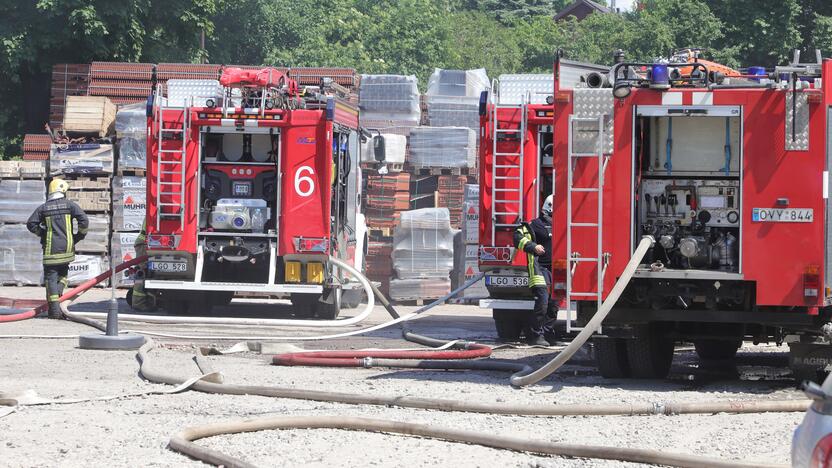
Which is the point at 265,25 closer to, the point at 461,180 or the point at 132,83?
the point at 132,83

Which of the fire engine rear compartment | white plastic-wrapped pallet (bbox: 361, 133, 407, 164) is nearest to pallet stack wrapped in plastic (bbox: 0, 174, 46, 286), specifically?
white plastic-wrapped pallet (bbox: 361, 133, 407, 164)

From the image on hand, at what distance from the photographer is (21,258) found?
23797 millimetres

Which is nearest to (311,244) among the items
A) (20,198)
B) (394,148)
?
(394,148)

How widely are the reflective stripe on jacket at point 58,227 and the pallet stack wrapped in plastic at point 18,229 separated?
5828 mm

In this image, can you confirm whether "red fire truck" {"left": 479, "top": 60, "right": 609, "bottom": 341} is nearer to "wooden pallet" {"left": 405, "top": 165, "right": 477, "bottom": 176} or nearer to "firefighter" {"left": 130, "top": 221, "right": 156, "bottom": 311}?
"firefighter" {"left": 130, "top": 221, "right": 156, "bottom": 311}

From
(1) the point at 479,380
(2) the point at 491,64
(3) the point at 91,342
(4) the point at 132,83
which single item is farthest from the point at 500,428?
(2) the point at 491,64

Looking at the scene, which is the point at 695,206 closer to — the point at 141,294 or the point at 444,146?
the point at 141,294

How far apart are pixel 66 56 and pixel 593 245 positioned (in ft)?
70.7

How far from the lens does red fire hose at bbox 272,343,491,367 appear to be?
12.4 m

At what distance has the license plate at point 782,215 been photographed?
1091 centimetres

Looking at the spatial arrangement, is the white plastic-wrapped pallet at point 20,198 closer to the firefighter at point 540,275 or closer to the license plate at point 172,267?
the license plate at point 172,267

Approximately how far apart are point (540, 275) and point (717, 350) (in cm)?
220

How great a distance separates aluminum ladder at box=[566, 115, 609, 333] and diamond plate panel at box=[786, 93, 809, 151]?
1510 mm

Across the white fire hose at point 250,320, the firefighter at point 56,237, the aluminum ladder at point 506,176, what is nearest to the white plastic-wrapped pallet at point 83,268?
the firefighter at point 56,237
